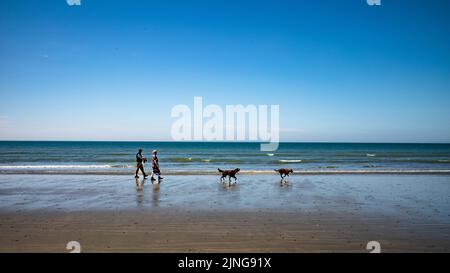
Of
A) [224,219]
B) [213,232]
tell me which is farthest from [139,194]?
[213,232]

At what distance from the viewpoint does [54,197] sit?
11438 millimetres

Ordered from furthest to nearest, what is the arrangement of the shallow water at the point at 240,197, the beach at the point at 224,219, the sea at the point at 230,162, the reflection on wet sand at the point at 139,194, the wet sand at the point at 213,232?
1. the sea at the point at 230,162
2. the reflection on wet sand at the point at 139,194
3. the shallow water at the point at 240,197
4. the beach at the point at 224,219
5. the wet sand at the point at 213,232

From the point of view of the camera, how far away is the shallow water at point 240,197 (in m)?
9.49

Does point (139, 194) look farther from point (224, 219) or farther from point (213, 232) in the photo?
point (213, 232)

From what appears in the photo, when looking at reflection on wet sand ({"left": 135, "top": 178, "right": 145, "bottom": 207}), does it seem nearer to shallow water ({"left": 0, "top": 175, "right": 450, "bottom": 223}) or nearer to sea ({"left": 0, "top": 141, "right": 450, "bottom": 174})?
shallow water ({"left": 0, "top": 175, "right": 450, "bottom": 223})

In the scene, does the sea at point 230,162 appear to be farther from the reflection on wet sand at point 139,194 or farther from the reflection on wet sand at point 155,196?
the reflection on wet sand at point 155,196

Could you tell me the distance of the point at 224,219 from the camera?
321 inches

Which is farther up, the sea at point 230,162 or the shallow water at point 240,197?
the shallow water at point 240,197

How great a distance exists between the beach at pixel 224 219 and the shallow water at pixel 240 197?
0.12ft

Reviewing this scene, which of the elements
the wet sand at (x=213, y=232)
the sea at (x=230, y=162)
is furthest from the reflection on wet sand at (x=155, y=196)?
the sea at (x=230, y=162)

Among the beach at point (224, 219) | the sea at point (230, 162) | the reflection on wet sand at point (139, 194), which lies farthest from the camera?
the sea at point (230, 162)
